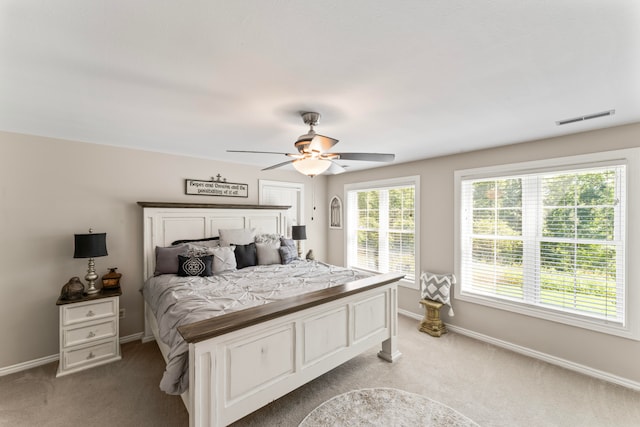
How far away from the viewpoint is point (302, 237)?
458cm

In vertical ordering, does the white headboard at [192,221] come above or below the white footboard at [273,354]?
above

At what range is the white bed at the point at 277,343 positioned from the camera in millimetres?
1622

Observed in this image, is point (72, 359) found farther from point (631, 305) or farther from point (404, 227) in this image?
point (631, 305)

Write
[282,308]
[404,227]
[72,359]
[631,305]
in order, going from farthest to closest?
[404,227] < [72,359] < [631,305] < [282,308]

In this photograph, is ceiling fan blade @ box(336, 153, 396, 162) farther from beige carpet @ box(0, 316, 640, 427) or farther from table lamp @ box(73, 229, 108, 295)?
table lamp @ box(73, 229, 108, 295)

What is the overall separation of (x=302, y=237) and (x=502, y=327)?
118 inches

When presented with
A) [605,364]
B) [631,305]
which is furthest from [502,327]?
[631,305]

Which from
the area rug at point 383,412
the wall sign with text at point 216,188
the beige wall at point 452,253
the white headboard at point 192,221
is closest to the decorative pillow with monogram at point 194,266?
the white headboard at point 192,221

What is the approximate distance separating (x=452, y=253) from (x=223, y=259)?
3.04 metres

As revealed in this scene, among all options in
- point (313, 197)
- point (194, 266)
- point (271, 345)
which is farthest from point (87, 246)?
point (313, 197)

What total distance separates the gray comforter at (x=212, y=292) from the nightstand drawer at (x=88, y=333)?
45 cm

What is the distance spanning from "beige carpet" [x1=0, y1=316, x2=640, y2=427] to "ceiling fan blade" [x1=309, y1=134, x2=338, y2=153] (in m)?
2.11

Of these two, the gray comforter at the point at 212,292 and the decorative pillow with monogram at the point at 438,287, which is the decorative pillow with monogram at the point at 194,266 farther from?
the decorative pillow with monogram at the point at 438,287

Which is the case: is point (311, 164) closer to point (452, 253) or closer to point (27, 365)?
point (452, 253)
